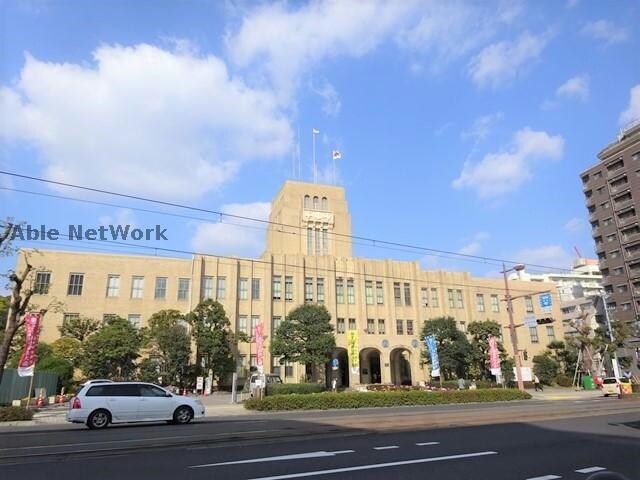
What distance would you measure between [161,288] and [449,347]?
2879cm

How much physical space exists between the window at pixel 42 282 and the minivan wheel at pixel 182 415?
32.0 m

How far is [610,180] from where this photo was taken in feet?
234

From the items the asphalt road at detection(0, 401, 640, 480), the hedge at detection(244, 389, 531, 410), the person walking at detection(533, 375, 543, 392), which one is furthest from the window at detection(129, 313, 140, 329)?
the person walking at detection(533, 375, 543, 392)

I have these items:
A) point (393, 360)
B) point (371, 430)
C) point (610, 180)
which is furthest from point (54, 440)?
point (610, 180)

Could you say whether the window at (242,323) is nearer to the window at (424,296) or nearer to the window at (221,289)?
the window at (221,289)

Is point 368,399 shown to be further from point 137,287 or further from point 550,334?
point 550,334

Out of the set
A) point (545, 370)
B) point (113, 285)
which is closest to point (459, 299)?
point (545, 370)

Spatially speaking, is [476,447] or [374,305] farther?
[374,305]

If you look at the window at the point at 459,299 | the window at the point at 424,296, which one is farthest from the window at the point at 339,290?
the window at the point at 459,299

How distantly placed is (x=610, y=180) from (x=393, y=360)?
152 feet

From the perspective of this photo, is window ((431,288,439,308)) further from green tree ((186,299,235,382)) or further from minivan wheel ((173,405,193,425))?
minivan wheel ((173,405,193,425))

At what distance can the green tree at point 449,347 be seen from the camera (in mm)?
44031

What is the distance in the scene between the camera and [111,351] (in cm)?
3409

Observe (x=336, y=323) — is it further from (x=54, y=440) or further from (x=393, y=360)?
(x=54, y=440)
